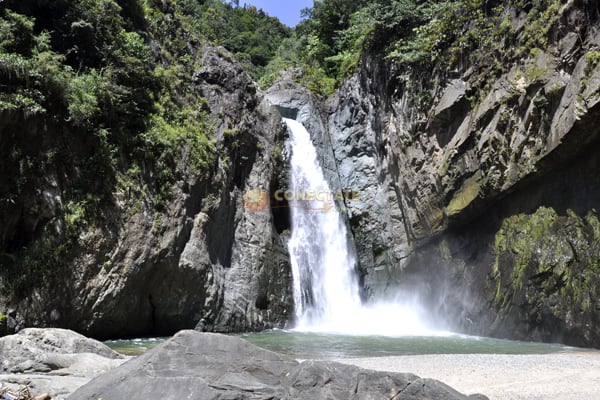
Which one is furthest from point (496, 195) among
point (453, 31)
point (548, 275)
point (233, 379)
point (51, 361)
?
point (51, 361)

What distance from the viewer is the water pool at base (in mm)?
10328

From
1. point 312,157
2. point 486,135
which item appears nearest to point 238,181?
point 312,157

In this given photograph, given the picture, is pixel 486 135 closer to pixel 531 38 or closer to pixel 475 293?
pixel 531 38

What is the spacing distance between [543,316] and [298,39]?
99.7ft

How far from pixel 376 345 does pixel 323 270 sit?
8346 millimetres

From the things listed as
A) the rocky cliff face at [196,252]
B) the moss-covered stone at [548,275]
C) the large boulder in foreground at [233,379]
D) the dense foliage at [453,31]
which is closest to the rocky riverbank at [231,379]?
the large boulder in foreground at [233,379]

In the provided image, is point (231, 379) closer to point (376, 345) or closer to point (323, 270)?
point (376, 345)

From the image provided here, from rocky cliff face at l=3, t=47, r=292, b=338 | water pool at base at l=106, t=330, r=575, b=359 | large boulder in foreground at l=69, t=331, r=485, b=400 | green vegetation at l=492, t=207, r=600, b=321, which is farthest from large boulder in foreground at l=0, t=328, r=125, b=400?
green vegetation at l=492, t=207, r=600, b=321

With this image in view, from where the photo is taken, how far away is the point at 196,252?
1509cm

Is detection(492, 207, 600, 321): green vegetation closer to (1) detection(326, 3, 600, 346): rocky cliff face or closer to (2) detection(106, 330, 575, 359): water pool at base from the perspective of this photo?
(1) detection(326, 3, 600, 346): rocky cliff face

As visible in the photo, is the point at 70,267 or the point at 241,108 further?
the point at 241,108

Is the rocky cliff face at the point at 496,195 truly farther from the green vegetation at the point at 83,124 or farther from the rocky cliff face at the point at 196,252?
the green vegetation at the point at 83,124

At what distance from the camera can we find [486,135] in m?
14.8

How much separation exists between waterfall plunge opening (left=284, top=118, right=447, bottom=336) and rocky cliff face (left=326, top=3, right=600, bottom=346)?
33.7 inches
